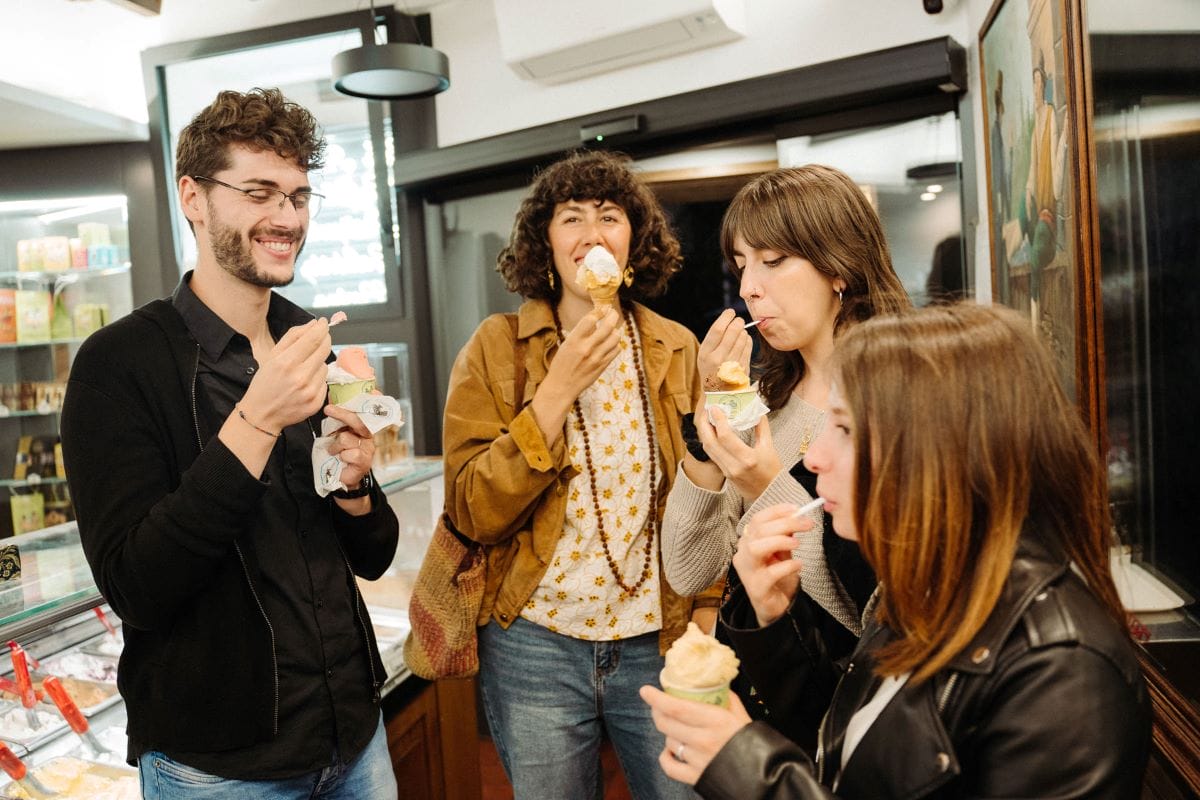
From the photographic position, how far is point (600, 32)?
397cm

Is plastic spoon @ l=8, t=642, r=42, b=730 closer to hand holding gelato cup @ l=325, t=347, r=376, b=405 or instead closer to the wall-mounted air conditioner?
hand holding gelato cup @ l=325, t=347, r=376, b=405

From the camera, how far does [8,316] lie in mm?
5793

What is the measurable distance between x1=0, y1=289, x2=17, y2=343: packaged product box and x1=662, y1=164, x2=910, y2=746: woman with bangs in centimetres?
566

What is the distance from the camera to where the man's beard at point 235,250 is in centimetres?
173

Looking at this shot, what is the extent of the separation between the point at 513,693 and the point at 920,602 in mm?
1232

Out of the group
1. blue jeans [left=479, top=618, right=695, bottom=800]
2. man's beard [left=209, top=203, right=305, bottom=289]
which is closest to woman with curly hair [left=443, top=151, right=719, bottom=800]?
blue jeans [left=479, top=618, right=695, bottom=800]

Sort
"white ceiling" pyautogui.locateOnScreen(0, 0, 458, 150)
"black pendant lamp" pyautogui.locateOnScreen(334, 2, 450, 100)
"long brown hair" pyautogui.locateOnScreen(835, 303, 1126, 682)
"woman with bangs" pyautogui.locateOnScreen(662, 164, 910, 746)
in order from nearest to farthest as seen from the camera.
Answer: "long brown hair" pyautogui.locateOnScreen(835, 303, 1126, 682) < "woman with bangs" pyautogui.locateOnScreen(662, 164, 910, 746) < "black pendant lamp" pyautogui.locateOnScreen(334, 2, 450, 100) < "white ceiling" pyautogui.locateOnScreen(0, 0, 458, 150)

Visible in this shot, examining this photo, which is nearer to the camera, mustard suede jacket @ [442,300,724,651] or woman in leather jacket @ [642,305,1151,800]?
woman in leather jacket @ [642,305,1151,800]

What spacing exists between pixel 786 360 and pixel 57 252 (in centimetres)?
557

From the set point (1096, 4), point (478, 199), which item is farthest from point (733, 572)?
point (478, 199)

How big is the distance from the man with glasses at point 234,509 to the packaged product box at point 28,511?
16.2 feet

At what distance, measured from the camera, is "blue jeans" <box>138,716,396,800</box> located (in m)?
1.60

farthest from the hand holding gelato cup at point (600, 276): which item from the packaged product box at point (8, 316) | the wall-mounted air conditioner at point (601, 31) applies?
the packaged product box at point (8, 316)

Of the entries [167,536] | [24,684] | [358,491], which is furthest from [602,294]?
[24,684]
